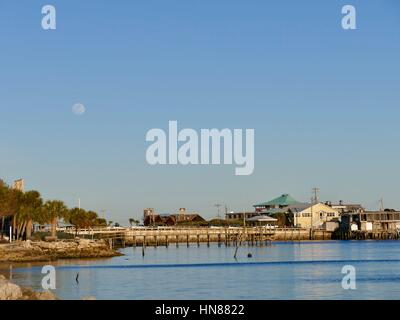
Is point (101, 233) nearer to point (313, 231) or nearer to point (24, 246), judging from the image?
point (24, 246)

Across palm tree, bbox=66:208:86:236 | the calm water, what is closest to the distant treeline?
palm tree, bbox=66:208:86:236

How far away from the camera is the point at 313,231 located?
187 meters

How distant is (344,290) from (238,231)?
104 m

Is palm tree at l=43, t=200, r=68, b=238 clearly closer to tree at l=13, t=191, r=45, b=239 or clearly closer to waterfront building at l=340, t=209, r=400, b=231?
tree at l=13, t=191, r=45, b=239

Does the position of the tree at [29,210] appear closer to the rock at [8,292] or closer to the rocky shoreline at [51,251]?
the rocky shoreline at [51,251]

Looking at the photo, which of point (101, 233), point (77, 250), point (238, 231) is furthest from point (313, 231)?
point (77, 250)

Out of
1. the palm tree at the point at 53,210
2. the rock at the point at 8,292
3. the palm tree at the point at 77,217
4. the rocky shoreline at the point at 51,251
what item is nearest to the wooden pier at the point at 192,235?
the palm tree at the point at 77,217

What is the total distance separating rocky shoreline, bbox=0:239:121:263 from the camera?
295 feet

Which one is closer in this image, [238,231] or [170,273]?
[170,273]

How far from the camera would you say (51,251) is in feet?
325

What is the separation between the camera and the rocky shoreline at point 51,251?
90062 mm

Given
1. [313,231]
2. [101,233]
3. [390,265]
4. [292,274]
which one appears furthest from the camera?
[313,231]

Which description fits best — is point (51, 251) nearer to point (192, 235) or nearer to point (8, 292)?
point (8, 292)
